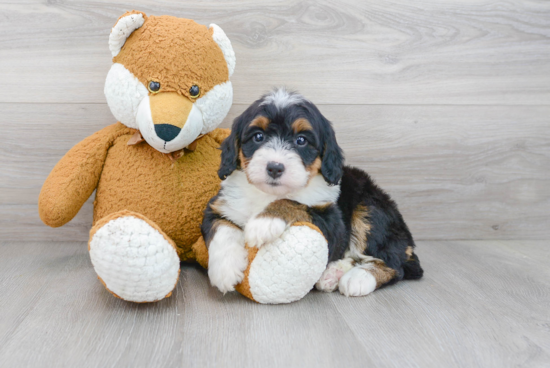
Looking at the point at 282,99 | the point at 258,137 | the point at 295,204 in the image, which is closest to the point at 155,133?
the point at 258,137

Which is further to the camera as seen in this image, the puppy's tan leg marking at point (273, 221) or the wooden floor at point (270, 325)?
the puppy's tan leg marking at point (273, 221)

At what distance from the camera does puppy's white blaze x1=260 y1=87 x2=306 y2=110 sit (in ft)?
5.70

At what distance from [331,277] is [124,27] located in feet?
4.50

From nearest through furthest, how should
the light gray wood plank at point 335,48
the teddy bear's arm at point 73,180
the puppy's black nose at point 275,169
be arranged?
the puppy's black nose at point 275,169 < the teddy bear's arm at point 73,180 < the light gray wood plank at point 335,48

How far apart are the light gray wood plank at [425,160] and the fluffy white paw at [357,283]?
89 cm

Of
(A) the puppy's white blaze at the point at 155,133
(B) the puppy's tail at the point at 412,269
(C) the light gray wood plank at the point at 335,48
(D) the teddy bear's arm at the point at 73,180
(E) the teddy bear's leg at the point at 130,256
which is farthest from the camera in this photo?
(C) the light gray wood plank at the point at 335,48

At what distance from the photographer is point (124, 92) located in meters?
1.91

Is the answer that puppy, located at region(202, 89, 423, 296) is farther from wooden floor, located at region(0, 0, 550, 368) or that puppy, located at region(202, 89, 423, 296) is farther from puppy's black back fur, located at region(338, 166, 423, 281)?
wooden floor, located at region(0, 0, 550, 368)

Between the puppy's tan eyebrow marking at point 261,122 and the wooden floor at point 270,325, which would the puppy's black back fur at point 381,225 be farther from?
the puppy's tan eyebrow marking at point 261,122

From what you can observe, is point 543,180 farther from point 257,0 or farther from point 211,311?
point 211,311

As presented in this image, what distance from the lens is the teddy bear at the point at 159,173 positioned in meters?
1.56

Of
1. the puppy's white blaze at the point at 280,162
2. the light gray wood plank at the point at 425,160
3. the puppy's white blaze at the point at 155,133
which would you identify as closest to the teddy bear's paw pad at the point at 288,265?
the puppy's white blaze at the point at 280,162

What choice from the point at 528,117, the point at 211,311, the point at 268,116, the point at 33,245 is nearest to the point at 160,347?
the point at 211,311

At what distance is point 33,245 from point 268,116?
163 centimetres
